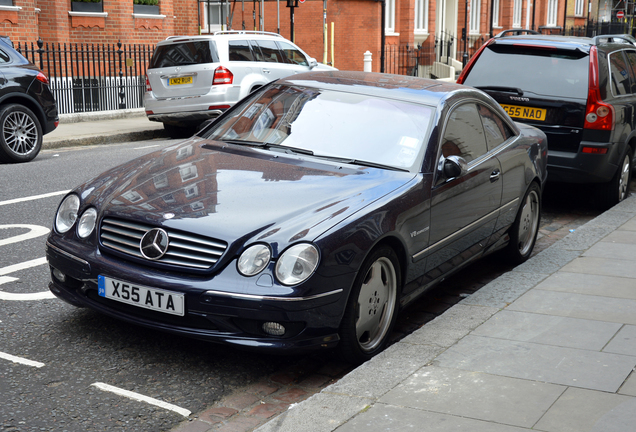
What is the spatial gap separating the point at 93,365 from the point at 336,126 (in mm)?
2186

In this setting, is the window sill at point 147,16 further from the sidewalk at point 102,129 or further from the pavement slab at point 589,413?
the pavement slab at point 589,413

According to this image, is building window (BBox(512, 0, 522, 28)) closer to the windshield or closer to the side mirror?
the windshield

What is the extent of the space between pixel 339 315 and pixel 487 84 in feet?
17.6

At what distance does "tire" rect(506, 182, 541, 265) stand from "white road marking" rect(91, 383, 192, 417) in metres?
3.47

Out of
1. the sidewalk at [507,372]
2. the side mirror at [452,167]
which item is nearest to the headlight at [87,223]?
the sidewalk at [507,372]

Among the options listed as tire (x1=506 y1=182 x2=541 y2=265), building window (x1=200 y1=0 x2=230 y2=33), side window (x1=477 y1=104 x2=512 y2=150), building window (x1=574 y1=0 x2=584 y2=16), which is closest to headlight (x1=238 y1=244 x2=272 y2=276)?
side window (x1=477 y1=104 x2=512 y2=150)

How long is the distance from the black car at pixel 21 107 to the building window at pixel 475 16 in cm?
2972

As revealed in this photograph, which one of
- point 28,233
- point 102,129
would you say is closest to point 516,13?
point 102,129

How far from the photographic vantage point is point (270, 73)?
15.1m

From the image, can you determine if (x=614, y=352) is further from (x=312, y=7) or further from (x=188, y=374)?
(x=312, y=7)

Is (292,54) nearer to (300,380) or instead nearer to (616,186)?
(616,186)

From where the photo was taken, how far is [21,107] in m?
10.5

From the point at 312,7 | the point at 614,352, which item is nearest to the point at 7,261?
the point at 614,352

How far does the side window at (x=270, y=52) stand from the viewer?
603 inches
